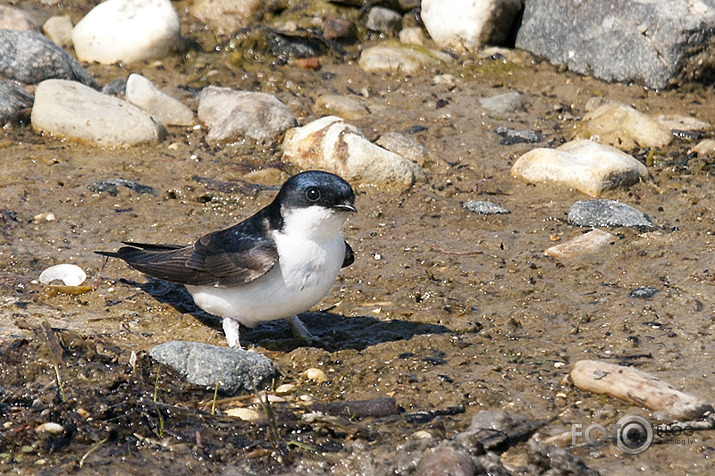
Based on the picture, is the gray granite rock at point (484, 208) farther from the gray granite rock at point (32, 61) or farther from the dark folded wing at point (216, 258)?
the gray granite rock at point (32, 61)

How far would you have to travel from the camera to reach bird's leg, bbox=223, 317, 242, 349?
15.3ft

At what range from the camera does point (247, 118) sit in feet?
24.5

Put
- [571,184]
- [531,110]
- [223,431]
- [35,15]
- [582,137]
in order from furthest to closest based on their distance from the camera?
[35,15]
[531,110]
[582,137]
[571,184]
[223,431]

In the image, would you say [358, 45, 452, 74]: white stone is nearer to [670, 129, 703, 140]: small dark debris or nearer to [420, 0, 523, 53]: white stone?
[420, 0, 523, 53]: white stone

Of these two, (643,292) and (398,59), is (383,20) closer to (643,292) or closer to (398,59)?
(398,59)

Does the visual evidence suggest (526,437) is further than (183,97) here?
No

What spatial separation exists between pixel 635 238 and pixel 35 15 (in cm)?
667

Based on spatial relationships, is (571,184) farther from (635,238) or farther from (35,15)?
(35,15)

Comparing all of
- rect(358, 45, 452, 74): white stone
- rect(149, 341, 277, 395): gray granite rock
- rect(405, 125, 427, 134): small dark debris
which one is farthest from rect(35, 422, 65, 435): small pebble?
rect(358, 45, 452, 74): white stone

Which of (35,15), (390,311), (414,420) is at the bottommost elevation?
(35,15)

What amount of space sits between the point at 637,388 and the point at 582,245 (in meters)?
2.01

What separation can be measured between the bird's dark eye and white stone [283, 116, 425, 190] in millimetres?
2349

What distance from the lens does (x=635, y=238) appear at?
19.5 ft

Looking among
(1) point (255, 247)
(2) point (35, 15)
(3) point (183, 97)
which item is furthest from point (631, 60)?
(2) point (35, 15)
